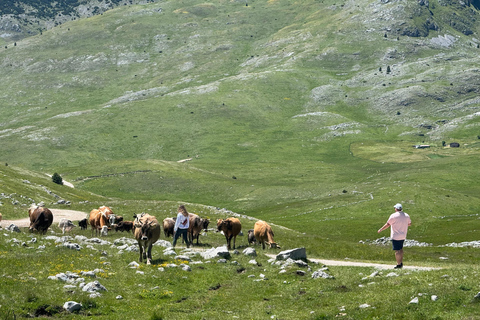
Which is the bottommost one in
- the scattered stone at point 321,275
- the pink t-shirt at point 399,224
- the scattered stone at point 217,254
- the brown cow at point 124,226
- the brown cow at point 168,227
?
the brown cow at point 124,226

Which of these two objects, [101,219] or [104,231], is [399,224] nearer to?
[104,231]

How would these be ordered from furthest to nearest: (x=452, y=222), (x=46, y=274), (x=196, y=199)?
(x=196, y=199), (x=452, y=222), (x=46, y=274)

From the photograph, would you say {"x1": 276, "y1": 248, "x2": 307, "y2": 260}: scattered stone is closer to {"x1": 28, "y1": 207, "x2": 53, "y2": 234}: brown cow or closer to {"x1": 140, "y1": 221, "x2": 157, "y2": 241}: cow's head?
{"x1": 140, "y1": 221, "x2": 157, "y2": 241}: cow's head

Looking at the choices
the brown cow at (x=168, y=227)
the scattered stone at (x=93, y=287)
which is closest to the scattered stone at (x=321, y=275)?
the scattered stone at (x=93, y=287)

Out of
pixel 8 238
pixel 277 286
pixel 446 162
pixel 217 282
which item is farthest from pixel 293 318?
pixel 446 162

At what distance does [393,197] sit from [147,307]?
321ft

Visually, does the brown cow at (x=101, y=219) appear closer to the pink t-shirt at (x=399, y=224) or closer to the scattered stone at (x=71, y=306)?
the scattered stone at (x=71, y=306)

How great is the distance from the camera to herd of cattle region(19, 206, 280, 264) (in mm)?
28219

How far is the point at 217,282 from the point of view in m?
25.4

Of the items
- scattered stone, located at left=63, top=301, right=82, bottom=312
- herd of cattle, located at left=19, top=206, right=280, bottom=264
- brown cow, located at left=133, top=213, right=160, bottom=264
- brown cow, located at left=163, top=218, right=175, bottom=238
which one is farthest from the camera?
brown cow, located at left=163, top=218, right=175, bottom=238

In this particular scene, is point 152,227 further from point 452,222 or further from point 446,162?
point 446,162

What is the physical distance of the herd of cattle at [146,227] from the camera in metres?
28.2

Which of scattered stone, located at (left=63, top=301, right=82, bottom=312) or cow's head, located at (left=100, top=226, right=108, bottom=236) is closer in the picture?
scattered stone, located at (left=63, top=301, right=82, bottom=312)

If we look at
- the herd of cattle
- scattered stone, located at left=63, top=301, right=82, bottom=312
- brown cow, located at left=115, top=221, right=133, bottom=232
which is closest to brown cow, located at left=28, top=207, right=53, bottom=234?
the herd of cattle
